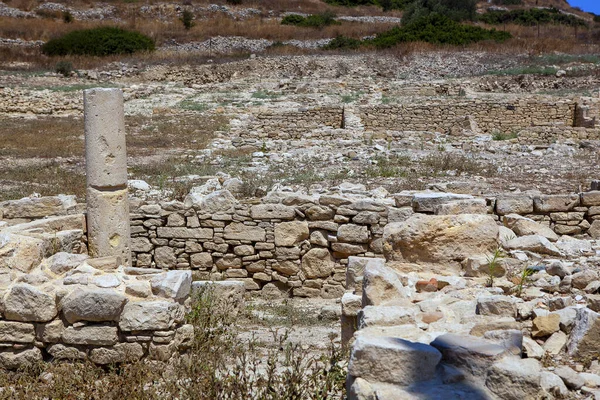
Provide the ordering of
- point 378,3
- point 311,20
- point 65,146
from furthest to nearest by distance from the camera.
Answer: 1. point 378,3
2. point 311,20
3. point 65,146

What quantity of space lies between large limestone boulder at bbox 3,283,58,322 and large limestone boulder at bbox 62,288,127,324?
124 millimetres

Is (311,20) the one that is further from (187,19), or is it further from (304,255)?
(304,255)

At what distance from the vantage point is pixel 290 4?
171ft

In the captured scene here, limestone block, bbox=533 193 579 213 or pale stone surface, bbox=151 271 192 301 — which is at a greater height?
limestone block, bbox=533 193 579 213

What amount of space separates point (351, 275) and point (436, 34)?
31397 mm

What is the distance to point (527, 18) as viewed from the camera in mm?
52188

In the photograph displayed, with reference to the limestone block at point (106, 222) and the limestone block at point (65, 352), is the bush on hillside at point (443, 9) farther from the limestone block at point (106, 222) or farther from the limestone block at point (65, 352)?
the limestone block at point (65, 352)

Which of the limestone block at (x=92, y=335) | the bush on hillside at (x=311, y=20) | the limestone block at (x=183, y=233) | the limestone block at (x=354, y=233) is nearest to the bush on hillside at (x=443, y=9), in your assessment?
the bush on hillside at (x=311, y=20)

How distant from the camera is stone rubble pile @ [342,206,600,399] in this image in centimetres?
331

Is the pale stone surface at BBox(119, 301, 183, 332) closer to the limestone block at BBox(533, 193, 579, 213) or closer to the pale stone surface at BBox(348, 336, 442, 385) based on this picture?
the pale stone surface at BBox(348, 336, 442, 385)

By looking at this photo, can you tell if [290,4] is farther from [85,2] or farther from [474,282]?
[474,282]

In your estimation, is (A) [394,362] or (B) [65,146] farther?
(B) [65,146]

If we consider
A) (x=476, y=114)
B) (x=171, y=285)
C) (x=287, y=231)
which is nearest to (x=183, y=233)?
(x=287, y=231)

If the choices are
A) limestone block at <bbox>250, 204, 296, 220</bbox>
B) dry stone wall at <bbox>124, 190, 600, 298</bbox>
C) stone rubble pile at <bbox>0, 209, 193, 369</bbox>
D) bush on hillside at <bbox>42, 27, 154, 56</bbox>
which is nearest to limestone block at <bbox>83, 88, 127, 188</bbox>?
dry stone wall at <bbox>124, 190, 600, 298</bbox>
